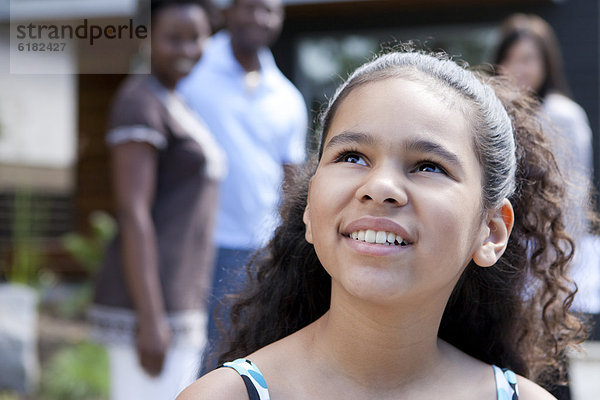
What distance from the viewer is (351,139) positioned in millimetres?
1692

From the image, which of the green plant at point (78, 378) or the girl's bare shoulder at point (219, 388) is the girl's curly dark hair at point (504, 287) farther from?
the green plant at point (78, 378)

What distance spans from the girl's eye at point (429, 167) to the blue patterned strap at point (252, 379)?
55cm

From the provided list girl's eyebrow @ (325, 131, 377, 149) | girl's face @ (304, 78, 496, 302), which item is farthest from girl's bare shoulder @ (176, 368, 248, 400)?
girl's eyebrow @ (325, 131, 377, 149)

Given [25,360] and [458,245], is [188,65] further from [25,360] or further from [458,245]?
[25,360]

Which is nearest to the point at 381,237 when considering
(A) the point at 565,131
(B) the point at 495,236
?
(B) the point at 495,236

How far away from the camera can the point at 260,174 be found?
3.49 m

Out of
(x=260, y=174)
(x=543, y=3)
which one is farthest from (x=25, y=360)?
(x=543, y=3)

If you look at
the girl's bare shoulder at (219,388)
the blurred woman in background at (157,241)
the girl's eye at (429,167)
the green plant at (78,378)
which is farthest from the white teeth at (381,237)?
the green plant at (78,378)

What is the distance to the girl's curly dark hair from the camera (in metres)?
2.11

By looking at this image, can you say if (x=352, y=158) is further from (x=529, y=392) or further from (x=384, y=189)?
(x=529, y=392)

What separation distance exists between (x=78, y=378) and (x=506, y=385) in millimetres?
4395

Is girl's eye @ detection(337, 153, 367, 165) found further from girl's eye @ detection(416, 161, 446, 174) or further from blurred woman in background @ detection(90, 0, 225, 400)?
blurred woman in background @ detection(90, 0, 225, 400)

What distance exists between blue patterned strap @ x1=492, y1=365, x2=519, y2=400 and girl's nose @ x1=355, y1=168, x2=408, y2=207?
57cm

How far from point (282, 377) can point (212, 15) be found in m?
2.46
